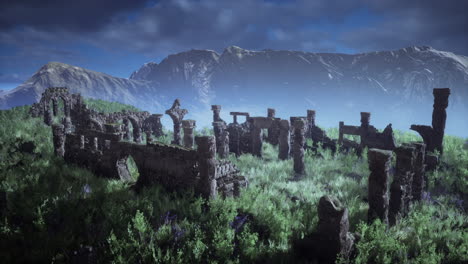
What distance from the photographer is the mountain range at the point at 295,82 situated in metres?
93.6

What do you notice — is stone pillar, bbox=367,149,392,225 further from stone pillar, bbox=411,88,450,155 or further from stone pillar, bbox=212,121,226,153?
stone pillar, bbox=212,121,226,153

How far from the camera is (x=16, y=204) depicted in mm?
8062

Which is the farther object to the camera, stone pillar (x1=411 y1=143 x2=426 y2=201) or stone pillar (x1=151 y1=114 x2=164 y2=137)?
stone pillar (x1=151 y1=114 x2=164 y2=137)

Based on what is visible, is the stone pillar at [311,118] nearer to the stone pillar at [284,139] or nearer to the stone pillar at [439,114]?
the stone pillar at [284,139]

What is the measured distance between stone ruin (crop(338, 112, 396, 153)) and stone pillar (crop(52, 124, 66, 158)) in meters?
21.1

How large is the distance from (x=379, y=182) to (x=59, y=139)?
50.9 feet

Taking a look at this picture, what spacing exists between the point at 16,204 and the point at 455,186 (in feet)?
65.0

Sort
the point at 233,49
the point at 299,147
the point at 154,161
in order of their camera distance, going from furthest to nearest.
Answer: the point at 233,49
the point at 299,147
the point at 154,161

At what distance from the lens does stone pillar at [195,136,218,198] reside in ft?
29.8

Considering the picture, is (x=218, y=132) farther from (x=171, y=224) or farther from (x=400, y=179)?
(x=400, y=179)

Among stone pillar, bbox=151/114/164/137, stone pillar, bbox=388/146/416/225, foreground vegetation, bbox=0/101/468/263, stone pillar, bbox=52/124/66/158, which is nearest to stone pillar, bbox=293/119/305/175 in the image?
foreground vegetation, bbox=0/101/468/263

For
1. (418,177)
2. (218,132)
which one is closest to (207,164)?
(418,177)

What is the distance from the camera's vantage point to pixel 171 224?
7.84 m

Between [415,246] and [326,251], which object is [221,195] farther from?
[415,246]
